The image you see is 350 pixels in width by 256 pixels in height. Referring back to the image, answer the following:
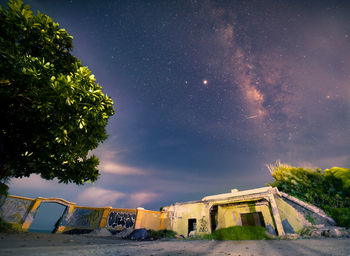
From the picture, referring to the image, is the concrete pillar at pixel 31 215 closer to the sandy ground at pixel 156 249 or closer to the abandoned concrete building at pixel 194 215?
the abandoned concrete building at pixel 194 215

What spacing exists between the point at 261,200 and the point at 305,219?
10.7 ft

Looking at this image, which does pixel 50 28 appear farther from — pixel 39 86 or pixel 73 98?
pixel 73 98

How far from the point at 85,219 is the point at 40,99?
64.5 feet

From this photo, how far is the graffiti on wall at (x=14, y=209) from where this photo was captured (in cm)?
1389

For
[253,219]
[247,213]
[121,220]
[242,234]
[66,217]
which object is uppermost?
[247,213]

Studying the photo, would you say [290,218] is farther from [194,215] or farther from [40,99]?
[40,99]

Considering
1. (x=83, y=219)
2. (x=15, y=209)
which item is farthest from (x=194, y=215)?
(x=15, y=209)

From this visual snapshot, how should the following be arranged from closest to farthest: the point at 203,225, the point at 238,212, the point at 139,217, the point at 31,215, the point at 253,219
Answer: the point at 253,219
the point at 238,212
the point at 31,215
the point at 203,225
the point at 139,217

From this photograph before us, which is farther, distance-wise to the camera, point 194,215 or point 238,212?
point 194,215

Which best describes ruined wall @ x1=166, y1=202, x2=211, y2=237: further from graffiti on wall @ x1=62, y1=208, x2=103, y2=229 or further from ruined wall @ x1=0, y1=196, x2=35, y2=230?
ruined wall @ x1=0, y1=196, x2=35, y2=230

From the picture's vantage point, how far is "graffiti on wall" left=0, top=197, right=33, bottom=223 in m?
13.9

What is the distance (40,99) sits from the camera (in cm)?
441

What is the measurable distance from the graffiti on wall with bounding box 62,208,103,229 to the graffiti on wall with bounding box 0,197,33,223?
4.23 metres

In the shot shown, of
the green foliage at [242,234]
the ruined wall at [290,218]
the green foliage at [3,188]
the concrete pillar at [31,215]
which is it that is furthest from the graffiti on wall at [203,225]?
the concrete pillar at [31,215]
